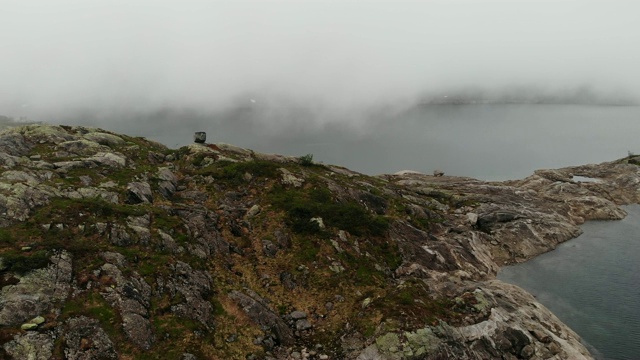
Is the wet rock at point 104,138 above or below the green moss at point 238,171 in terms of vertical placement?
above

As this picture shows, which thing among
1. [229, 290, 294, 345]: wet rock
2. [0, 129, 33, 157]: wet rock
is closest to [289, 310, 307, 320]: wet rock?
[229, 290, 294, 345]: wet rock

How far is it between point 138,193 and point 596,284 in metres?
67.4

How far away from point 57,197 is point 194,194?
15400mm

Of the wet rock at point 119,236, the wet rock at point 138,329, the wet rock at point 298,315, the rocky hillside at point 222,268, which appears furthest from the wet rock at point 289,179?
the wet rock at point 138,329

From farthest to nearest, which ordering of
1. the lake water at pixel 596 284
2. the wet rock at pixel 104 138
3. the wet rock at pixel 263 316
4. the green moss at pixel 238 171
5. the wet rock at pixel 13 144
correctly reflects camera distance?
the wet rock at pixel 104 138 → the green moss at pixel 238 171 → the wet rock at pixel 13 144 → the lake water at pixel 596 284 → the wet rock at pixel 263 316

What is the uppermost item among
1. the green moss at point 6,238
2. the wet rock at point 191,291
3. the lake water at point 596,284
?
the green moss at point 6,238

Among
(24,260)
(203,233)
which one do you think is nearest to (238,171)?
(203,233)

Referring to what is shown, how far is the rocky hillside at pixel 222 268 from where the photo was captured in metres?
24.1

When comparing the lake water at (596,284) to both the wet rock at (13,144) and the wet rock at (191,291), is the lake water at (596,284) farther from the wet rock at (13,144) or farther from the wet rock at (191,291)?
the wet rock at (13,144)

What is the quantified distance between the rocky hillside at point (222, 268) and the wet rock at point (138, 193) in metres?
0.15

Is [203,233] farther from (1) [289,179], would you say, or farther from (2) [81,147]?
(2) [81,147]

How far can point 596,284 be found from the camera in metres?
54.1

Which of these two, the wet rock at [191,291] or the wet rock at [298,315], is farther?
the wet rock at [298,315]

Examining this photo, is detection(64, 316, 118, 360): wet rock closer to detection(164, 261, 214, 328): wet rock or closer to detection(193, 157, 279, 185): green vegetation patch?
detection(164, 261, 214, 328): wet rock
